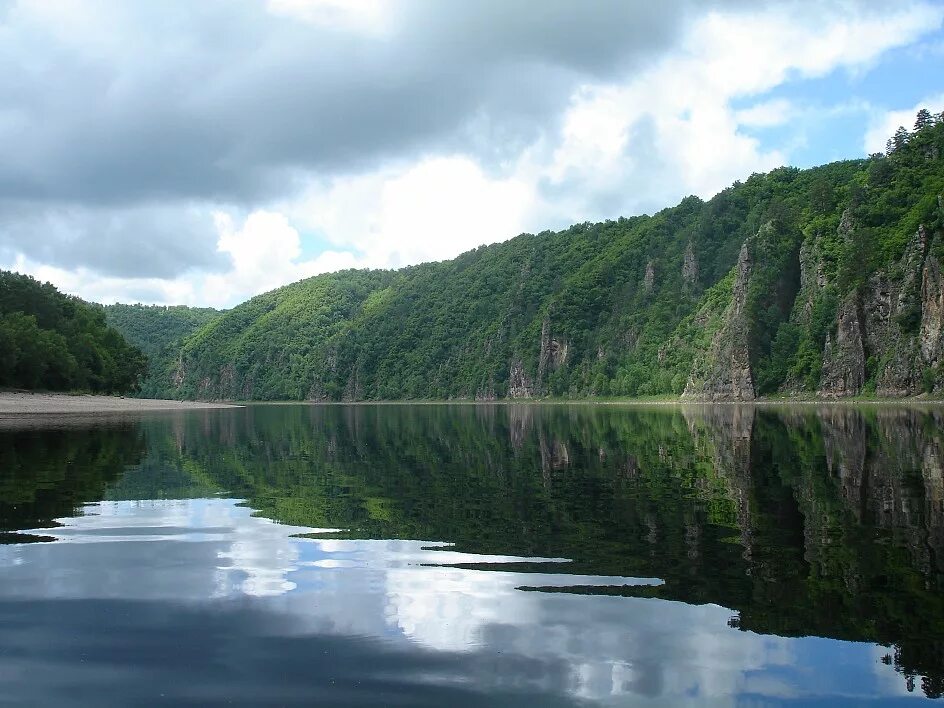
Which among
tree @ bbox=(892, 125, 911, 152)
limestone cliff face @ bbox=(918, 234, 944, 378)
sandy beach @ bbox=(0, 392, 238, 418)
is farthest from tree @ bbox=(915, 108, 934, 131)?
sandy beach @ bbox=(0, 392, 238, 418)

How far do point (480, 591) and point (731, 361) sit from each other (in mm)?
145351

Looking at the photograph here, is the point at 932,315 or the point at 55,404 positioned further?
the point at 932,315

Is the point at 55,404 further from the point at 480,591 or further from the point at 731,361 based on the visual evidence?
the point at 731,361

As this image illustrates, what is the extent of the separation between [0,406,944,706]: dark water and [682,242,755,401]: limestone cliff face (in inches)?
4950

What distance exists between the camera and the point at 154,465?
30.8 metres

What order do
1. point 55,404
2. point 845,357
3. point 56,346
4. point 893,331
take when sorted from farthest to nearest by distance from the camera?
point 845,357
point 893,331
point 56,346
point 55,404

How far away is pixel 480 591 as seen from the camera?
445 inches

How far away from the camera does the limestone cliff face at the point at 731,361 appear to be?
146m

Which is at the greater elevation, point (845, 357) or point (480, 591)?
point (845, 357)

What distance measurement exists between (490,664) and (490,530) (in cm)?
749

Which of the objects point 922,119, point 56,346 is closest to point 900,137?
point 922,119

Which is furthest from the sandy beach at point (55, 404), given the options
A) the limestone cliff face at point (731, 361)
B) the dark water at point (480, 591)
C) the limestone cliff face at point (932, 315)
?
the limestone cliff face at point (932, 315)

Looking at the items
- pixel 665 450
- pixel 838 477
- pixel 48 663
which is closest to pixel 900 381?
pixel 665 450

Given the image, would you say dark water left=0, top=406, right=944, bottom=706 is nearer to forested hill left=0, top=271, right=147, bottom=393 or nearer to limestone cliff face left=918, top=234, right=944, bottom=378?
forested hill left=0, top=271, right=147, bottom=393
